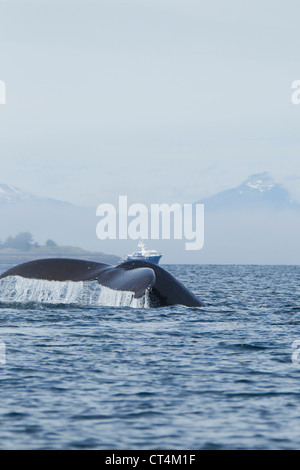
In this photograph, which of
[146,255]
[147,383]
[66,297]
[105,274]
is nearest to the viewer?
[147,383]

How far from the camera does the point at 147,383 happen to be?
12.0m

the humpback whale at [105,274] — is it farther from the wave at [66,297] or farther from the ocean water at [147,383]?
the ocean water at [147,383]

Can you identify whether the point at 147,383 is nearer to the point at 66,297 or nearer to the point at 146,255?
the point at 66,297

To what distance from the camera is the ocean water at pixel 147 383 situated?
30.5ft

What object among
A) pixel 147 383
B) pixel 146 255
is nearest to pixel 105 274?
pixel 147 383

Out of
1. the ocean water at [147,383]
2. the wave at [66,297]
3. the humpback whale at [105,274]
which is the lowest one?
the ocean water at [147,383]

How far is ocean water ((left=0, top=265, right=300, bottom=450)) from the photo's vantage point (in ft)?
30.5

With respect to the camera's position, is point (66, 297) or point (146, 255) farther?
point (146, 255)

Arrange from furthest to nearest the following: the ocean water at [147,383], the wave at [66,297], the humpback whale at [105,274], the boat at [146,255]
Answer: the boat at [146,255]
the wave at [66,297]
the humpback whale at [105,274]
the ocean water at [147,383]

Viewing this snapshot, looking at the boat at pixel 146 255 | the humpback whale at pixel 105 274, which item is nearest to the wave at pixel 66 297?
the humpback whale at pixel 105 274

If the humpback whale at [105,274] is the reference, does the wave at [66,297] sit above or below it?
below

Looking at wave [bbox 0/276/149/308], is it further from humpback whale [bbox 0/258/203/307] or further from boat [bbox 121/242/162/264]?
boat [bbox 121/242/162/264]
